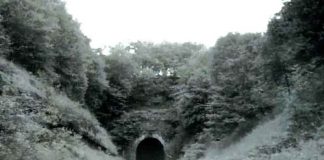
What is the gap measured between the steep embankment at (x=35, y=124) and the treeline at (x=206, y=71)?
212cm

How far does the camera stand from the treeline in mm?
11945

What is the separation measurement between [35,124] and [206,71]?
16.8 meters

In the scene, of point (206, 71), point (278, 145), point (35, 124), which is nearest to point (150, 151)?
point (206, 71)

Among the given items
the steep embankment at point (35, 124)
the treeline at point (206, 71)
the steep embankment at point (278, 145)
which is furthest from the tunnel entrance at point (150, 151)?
the steep embankment at point (278, 145)

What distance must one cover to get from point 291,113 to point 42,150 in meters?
8.35

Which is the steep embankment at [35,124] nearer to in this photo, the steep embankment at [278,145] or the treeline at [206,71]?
the treeline at [206,71]

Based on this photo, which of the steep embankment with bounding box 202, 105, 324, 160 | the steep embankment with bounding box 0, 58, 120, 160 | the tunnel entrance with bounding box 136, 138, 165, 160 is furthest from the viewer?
the tunnel entrance with bounding box 136, 138, 165, 160

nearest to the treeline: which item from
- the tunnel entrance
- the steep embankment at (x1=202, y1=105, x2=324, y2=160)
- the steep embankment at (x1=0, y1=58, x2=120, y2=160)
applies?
the steep embankment at (x1=202, y1=105, x2=324, y2=160)

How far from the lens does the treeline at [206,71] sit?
39.2 ft

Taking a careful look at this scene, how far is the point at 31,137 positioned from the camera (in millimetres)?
8430

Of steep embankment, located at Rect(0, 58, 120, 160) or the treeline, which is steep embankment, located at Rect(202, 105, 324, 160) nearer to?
the treeline

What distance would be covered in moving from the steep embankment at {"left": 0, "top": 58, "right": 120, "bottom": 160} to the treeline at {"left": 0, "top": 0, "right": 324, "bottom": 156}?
212cm

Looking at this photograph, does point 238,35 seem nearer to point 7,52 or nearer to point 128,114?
point 128,114

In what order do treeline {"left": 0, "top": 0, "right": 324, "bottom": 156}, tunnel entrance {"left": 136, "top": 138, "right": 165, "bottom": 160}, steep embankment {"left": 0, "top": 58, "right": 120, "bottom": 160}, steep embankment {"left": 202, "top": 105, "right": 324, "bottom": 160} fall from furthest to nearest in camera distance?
tunnel entrance {"left": 136, "top": 138, "right": 165, "bottom": 160}, treeline {"left": 0, "top": 0, "right": 324, "bottom": 156}, steep embankment {"left": 202, "top": 105, "right": 324, "bottom": 160}, steep embankment {"left": 0, "top": 58, "right": 120, "bottom": 160}
